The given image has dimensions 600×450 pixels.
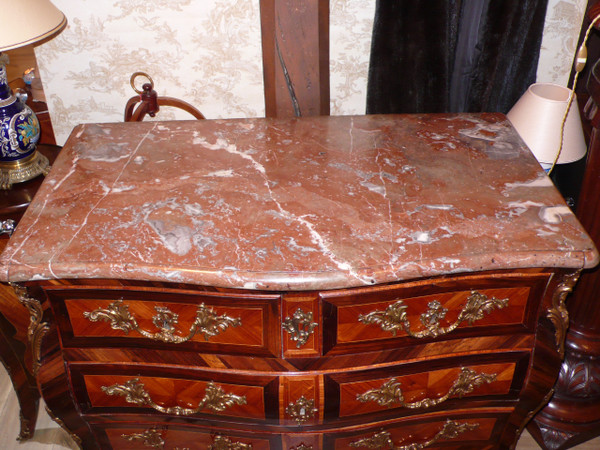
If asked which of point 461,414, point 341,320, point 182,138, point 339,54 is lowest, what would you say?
point 461,414

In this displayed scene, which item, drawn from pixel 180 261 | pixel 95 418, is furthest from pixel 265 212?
pixel 95 418

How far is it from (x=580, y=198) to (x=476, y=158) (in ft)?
1.27

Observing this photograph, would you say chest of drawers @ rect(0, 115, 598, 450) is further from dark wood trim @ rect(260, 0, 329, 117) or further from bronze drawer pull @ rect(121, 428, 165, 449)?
dark wood trim @ rect(260, 0, 329, 117)

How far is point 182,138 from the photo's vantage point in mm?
1501

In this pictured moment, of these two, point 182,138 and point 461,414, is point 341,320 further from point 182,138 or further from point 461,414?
point 182,138

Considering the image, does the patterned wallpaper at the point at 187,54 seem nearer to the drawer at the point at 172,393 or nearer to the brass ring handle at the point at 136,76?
the brass ring handle at the point at 136,76

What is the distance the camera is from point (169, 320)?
1.24 meters

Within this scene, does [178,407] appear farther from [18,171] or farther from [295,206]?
[18,171]

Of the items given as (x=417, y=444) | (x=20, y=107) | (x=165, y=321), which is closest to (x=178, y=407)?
(x=165, y=321)

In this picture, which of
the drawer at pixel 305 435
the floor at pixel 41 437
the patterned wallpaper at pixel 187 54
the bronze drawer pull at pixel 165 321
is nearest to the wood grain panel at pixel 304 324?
the bronze drawer pull at pixel 165 321

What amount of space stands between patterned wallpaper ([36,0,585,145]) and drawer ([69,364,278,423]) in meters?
0.82

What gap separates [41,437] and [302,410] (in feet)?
3.24

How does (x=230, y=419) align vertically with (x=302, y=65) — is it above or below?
below

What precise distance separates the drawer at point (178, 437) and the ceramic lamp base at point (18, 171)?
2.15 feet
